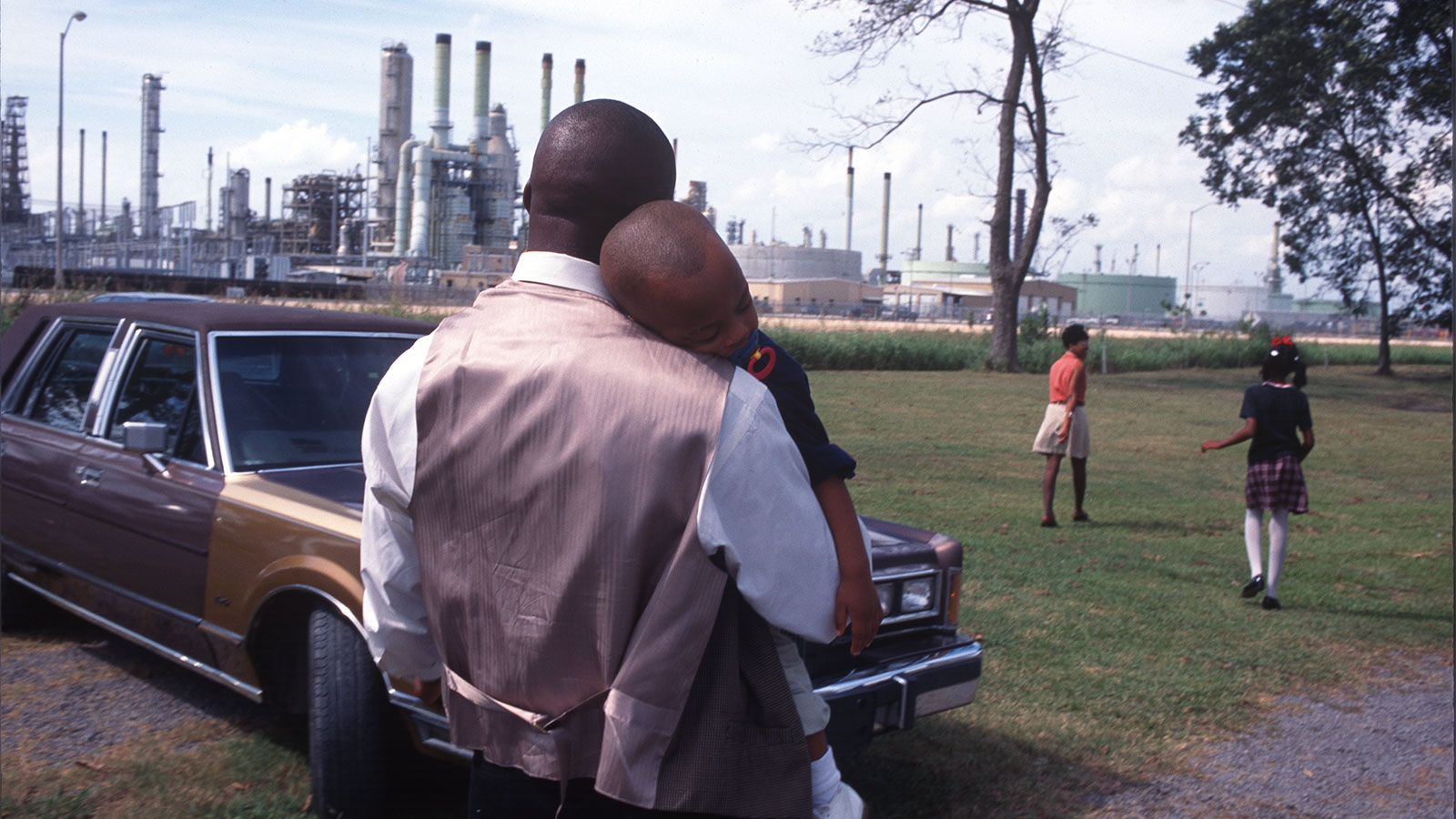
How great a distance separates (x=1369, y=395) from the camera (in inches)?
1186

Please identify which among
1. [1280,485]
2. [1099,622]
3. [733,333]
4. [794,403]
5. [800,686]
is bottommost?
[1099,622]

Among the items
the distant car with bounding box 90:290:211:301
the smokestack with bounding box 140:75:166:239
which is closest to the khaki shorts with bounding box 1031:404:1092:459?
the distant car with bounding box 90:290:211:301

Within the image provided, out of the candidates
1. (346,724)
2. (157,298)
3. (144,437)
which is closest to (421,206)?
(157,298)

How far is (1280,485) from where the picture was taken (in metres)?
7.30

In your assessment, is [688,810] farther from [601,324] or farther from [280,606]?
[280,606]

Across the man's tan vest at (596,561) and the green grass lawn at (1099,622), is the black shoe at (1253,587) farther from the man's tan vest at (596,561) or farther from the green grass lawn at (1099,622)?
the man's tan vest at (596,561)

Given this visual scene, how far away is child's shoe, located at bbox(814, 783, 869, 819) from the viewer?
5.98 feet

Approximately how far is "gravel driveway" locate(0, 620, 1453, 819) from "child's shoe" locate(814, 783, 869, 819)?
8.98 ft

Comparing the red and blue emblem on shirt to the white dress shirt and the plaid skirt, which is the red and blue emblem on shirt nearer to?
the white dress shirt

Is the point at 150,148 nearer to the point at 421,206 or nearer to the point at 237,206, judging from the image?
the point at 237,206

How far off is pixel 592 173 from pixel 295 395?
3.36 m

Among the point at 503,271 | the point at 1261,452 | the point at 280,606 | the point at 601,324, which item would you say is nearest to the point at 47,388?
the point at 280,606

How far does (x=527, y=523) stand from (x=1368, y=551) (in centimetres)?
968

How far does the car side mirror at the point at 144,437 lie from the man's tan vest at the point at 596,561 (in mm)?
3007
